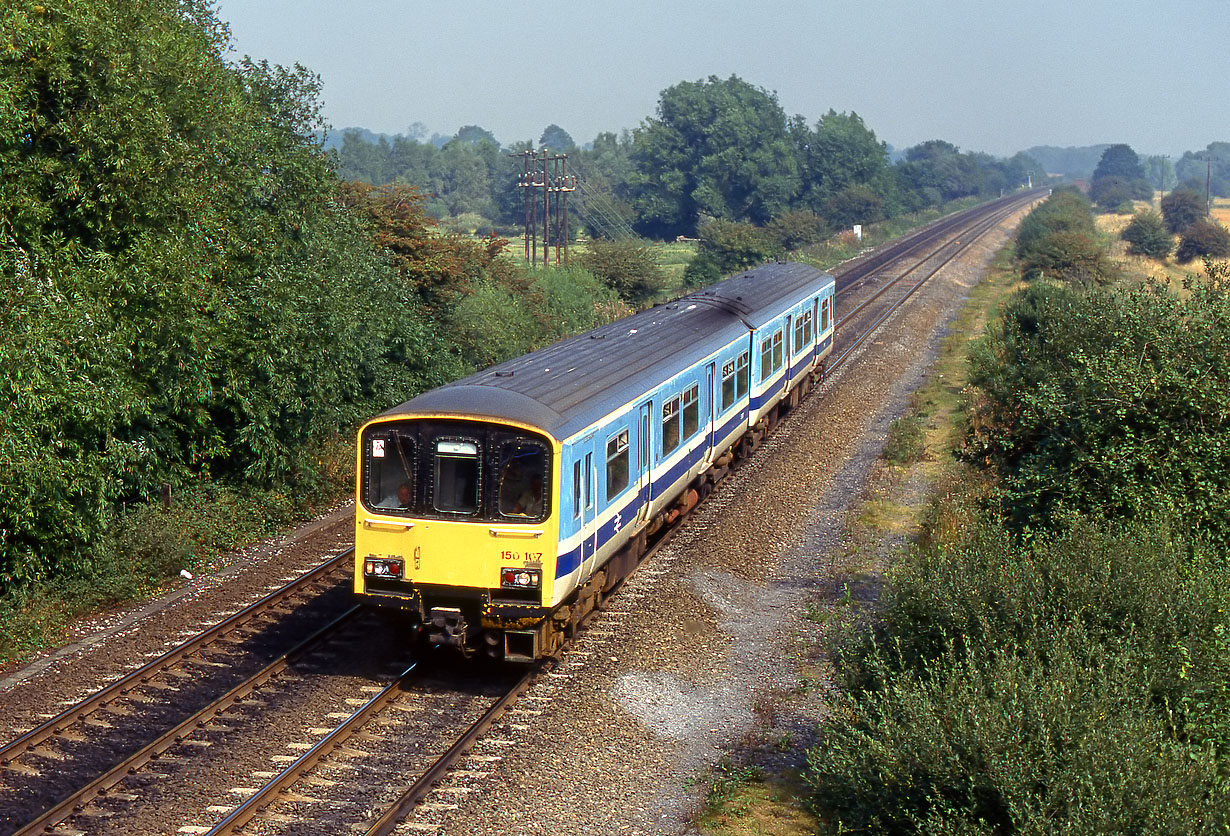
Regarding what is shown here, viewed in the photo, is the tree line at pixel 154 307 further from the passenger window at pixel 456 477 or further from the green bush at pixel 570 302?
the green bush at pixel 570 302

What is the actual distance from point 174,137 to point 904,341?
25252 millimetres

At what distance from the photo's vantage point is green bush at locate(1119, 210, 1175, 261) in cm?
6669

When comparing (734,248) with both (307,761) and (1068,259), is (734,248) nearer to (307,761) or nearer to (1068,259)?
(1068,259)

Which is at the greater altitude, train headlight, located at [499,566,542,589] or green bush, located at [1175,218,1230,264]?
green bush, located at [1175,218,1230,264]

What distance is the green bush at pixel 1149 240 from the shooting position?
6669 centimetres

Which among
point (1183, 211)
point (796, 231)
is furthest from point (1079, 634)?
point (1183, 211)

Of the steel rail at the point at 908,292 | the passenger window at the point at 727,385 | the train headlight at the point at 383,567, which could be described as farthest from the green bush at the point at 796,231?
the train headlight at the point at 383,567

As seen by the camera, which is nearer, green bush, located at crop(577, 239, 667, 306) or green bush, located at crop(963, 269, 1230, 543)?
green bush, located at crop(963, 269, 1230, 543)

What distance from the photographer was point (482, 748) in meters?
10.8

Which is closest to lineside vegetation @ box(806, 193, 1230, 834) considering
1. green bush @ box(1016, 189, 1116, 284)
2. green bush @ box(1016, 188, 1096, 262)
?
green bush @ box(1016, 189, 1116, 284)

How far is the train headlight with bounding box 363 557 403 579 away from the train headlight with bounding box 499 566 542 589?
109 centimetres

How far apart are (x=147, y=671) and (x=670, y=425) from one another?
708 centimetres

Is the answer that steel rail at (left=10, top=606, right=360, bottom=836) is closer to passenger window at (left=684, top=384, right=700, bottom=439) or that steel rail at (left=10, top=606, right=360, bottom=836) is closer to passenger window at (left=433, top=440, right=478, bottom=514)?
passenger window at (left=433, top=440, right=478, bottom=514)

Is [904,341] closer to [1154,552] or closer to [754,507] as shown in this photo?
[754,507]
